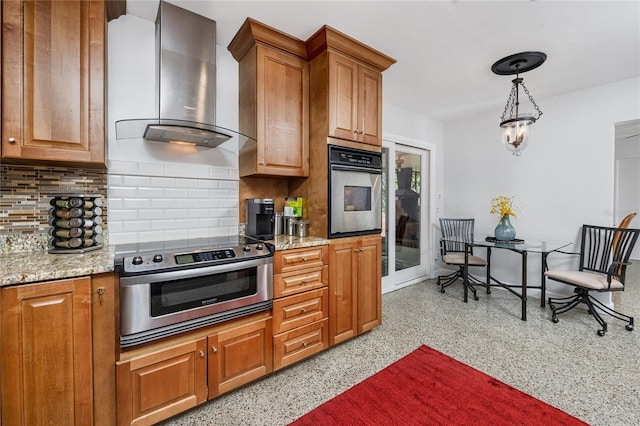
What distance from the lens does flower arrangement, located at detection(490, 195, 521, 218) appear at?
3529 millimetres

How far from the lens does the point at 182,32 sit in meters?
2.04

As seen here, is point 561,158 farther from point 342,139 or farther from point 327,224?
point 327,224

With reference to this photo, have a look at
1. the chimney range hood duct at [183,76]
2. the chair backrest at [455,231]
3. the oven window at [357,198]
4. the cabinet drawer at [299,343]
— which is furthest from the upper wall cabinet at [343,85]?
the chair backrest at [455,231]

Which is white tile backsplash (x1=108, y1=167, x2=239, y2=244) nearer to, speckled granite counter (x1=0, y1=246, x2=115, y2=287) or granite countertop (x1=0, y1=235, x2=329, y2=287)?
granite countertop (x1=0, y1=235, x2=329, y2=287)

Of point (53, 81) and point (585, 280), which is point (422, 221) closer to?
point (585, 280)

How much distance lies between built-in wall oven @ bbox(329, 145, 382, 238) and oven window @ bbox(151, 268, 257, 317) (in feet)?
2.57

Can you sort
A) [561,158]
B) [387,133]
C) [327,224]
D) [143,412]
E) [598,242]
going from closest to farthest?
[143,412], [327,224], [598,242], [561,158], [387,133]

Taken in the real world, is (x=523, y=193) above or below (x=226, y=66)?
below

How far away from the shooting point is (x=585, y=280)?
284 centimetres

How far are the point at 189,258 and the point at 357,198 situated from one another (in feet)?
4.77

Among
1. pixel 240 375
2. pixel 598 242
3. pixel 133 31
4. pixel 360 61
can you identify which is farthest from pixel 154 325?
pixel 598 242

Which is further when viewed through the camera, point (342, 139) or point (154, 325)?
point (342, 139)

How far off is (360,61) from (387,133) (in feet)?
4.74

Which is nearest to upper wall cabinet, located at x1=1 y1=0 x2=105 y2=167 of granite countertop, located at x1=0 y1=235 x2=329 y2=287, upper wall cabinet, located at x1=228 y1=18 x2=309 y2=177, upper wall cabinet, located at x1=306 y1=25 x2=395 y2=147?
granite countertop, located at x1=0 y1=235 x2=329 y2=287
